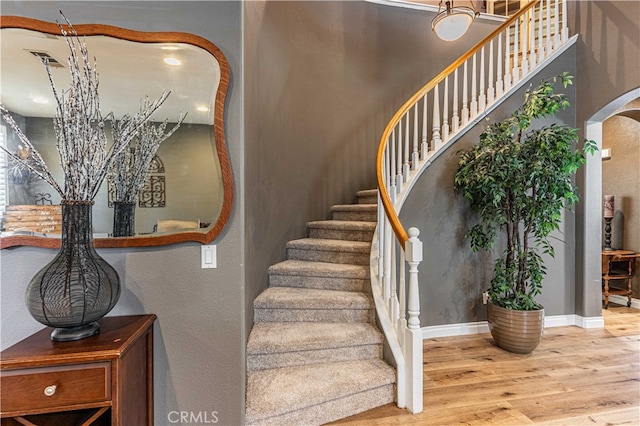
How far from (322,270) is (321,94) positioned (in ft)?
7.54

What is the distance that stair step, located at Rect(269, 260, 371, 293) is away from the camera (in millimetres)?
2422

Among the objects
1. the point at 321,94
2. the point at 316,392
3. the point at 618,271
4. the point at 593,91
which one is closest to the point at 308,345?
the point at 316,392

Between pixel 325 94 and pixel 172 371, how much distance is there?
330 centimetres

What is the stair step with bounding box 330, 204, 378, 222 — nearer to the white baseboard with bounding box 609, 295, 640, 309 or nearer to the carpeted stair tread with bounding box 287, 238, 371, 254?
the carpeted stair tread with bounding box 287, 238, 371, 254

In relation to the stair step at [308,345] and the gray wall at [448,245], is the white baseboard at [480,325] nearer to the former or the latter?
the gray wall at [448,245]

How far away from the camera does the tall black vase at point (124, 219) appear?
1.45 meters

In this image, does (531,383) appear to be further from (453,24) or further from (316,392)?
(453,24)

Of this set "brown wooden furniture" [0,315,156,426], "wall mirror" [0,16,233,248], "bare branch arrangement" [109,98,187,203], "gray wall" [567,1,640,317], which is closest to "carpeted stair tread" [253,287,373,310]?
"wall mirror" [0,16,233,248]

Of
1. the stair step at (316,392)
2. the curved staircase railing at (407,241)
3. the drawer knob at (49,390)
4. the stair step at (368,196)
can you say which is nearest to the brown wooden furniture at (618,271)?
the curved staircase railing at (407,241)

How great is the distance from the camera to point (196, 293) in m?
1.52

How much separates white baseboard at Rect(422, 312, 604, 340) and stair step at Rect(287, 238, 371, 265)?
3.49 feet

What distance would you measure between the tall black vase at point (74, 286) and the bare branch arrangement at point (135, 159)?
214 millimetres

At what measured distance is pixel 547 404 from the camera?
191 centimetres

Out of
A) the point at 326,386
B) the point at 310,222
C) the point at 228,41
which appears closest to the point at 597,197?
the point at 310,222
